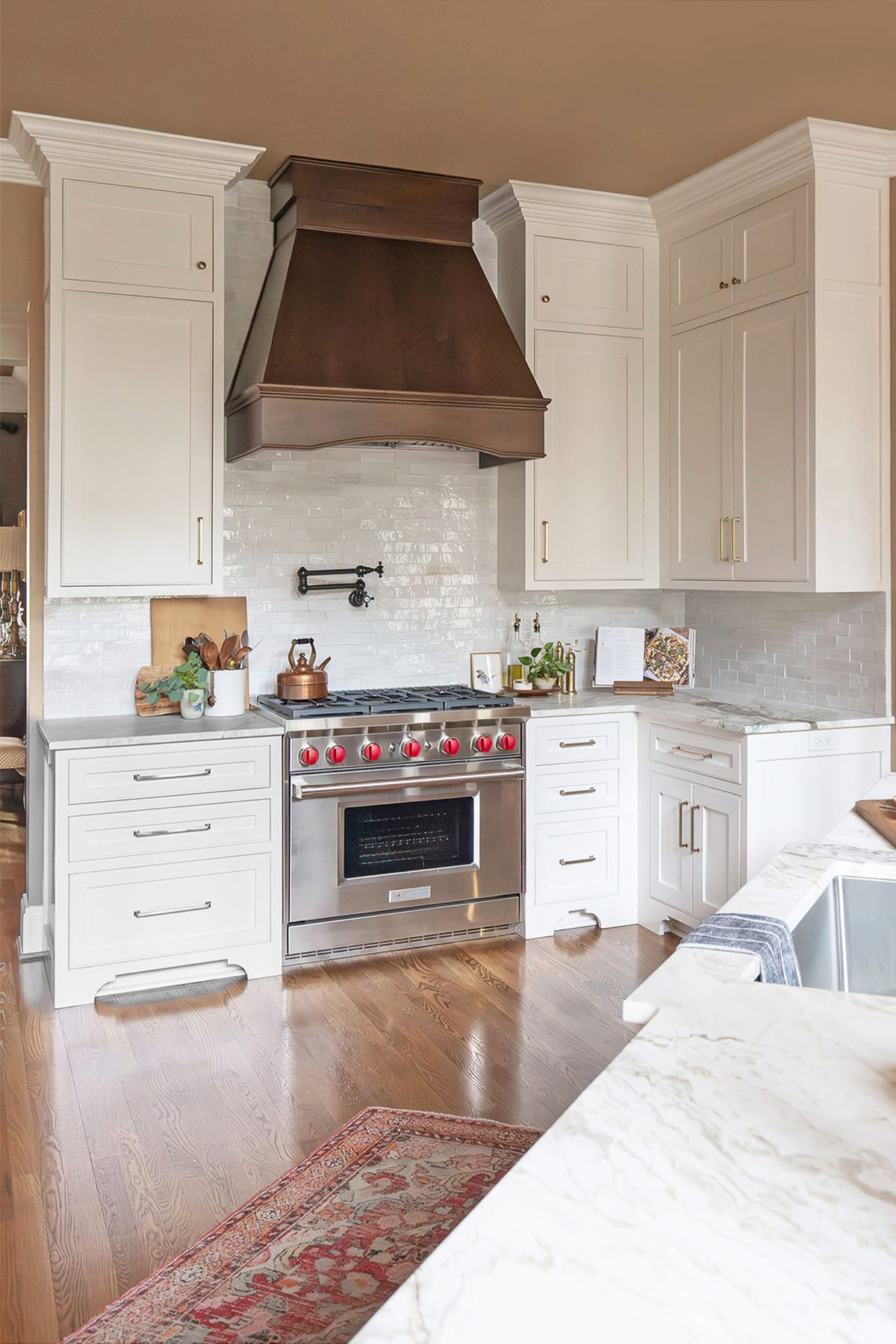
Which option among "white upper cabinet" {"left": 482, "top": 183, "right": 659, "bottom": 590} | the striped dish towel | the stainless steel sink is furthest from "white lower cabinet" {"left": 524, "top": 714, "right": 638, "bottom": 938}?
the striped dish towel

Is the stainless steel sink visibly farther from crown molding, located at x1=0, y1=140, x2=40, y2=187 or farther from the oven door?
crown molding, located at x1=0, y1=140, x2=40, y2=187

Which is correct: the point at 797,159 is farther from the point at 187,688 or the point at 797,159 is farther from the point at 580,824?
the point at 187,688

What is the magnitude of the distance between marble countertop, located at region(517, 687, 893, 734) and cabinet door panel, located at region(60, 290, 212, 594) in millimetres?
1523

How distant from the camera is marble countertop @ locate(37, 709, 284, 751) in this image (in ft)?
12.1

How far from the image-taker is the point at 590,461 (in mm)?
4625

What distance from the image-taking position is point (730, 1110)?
1077 mm

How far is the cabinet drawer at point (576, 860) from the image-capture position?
4.39 m

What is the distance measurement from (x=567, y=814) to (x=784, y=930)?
112 inches

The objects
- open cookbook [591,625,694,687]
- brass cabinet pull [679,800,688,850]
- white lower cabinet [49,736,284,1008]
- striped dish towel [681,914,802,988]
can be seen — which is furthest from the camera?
open cookbook [591,625,694,687]

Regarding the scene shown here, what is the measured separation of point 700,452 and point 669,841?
1.60m

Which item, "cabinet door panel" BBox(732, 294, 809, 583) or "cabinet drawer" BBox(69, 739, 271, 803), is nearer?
"cabinet drawer" BBox(69, 739, 271, 803)

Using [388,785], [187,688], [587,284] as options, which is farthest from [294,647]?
[587,284]

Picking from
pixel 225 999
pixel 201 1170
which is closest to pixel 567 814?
pixel 225 999

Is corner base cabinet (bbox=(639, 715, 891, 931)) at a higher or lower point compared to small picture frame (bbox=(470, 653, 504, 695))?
lower
